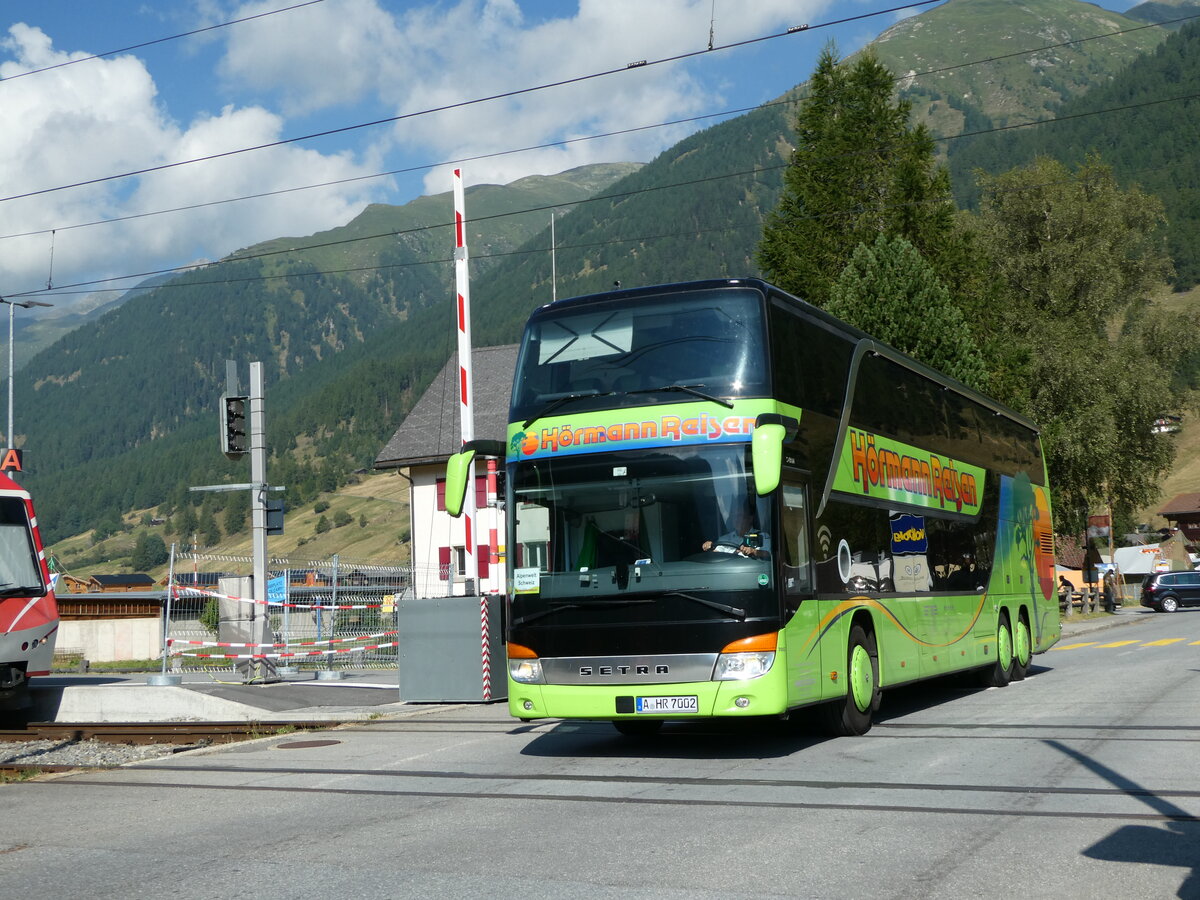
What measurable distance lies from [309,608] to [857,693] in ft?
48.0

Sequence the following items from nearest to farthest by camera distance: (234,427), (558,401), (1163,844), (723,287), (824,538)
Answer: (1163,844), (723,287), (558,401), (824,538), (234,427)

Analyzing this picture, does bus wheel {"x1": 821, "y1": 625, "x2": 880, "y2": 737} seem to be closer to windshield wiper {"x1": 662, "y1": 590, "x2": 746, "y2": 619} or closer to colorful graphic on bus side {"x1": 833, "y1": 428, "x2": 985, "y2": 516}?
colorful graphic on bus side {"x1": 833, "y1": 428, "x2": 985, "y2": 516}

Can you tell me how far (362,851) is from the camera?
7336 millimetres

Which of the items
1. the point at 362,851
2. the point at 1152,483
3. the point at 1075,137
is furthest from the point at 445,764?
the point at 1075,137

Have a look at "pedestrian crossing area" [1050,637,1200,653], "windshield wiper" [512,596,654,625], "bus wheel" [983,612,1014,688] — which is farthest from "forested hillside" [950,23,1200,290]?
"windshield wiper" [512,596,654,625]

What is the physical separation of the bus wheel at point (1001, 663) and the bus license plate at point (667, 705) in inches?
345

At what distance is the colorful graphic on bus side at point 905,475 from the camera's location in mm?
12961

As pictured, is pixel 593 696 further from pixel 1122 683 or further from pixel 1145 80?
pixel 1145 80

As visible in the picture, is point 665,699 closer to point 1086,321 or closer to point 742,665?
point 742,665

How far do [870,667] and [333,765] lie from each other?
5.27 meters

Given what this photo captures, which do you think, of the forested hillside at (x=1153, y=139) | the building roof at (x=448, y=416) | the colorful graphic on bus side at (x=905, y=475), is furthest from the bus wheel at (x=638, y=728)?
the forested hillside at (x=1153, y=139)

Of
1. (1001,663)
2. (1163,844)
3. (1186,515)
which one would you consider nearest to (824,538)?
(1163,844)

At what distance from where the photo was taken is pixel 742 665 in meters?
10.7

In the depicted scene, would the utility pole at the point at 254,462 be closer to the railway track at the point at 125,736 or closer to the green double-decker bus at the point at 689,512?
the railway track at the point at 125,736
